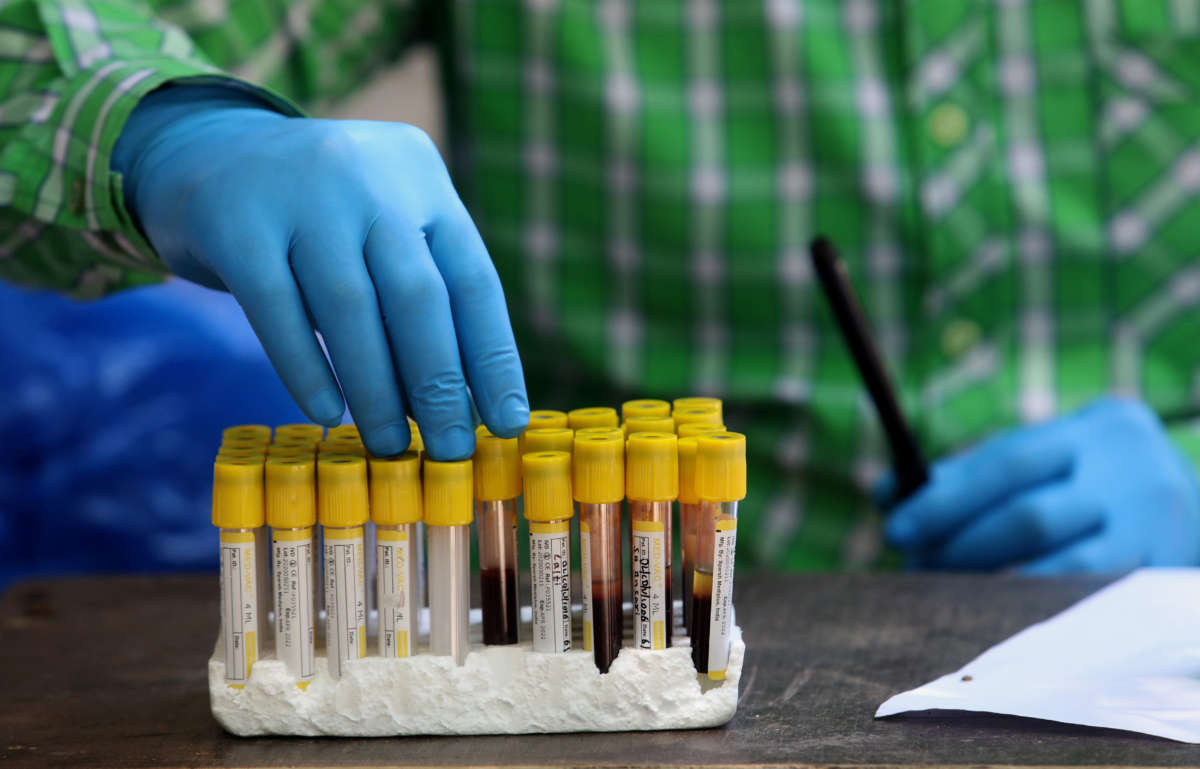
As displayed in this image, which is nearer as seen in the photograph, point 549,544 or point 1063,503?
point 549,544

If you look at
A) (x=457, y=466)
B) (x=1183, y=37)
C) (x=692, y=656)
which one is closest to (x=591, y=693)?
(x=692, y=656)

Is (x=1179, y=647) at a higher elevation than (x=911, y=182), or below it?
below

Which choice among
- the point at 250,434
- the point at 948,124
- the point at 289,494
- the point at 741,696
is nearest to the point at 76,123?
the point at 250,434

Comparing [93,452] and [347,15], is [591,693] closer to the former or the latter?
[93,452]

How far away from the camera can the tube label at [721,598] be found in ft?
2.59

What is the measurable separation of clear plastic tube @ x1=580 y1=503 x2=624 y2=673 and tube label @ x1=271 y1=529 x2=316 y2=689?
0.20 metres

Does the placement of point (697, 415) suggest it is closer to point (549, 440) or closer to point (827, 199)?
point (549, 440)

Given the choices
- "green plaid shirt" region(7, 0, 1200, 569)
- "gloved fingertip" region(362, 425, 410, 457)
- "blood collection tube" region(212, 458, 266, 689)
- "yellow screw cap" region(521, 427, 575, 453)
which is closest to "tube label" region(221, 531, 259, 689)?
"blood collection tube" region(212, 458, 266, 689)

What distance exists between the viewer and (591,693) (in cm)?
79

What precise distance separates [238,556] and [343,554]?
0.25 ft

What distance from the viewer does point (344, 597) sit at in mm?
786

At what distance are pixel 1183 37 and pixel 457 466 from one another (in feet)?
4.00

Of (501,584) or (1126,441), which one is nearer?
(501,584)

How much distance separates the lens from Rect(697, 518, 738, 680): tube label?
0.79 m
